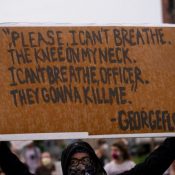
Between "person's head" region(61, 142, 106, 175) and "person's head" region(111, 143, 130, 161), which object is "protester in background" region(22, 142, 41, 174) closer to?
"person's head" region(111, 143, 130, 161)

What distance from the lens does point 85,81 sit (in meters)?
6.10

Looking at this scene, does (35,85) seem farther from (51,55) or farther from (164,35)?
(164,35)

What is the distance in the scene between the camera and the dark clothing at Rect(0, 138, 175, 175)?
19.3 feet

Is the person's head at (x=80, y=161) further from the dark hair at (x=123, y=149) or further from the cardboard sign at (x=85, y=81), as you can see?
the dark hair at (x=123, y=149)

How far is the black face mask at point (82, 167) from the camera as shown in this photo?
19.0ft

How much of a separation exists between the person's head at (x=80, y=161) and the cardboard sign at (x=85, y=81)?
0.49 ft

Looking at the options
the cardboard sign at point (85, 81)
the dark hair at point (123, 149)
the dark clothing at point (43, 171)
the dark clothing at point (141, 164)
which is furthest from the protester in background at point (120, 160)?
the dark clothing at point (141, 164)

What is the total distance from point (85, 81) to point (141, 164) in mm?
690

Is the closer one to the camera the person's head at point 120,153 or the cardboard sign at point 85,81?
the cardboard sign at point 85,81

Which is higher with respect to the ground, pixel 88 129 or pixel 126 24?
pixel 126 24

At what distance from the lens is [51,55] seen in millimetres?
6098

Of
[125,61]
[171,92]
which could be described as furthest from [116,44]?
[171,92]

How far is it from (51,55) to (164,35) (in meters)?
0.84

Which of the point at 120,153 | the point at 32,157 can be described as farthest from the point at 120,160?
the point at 32,157
